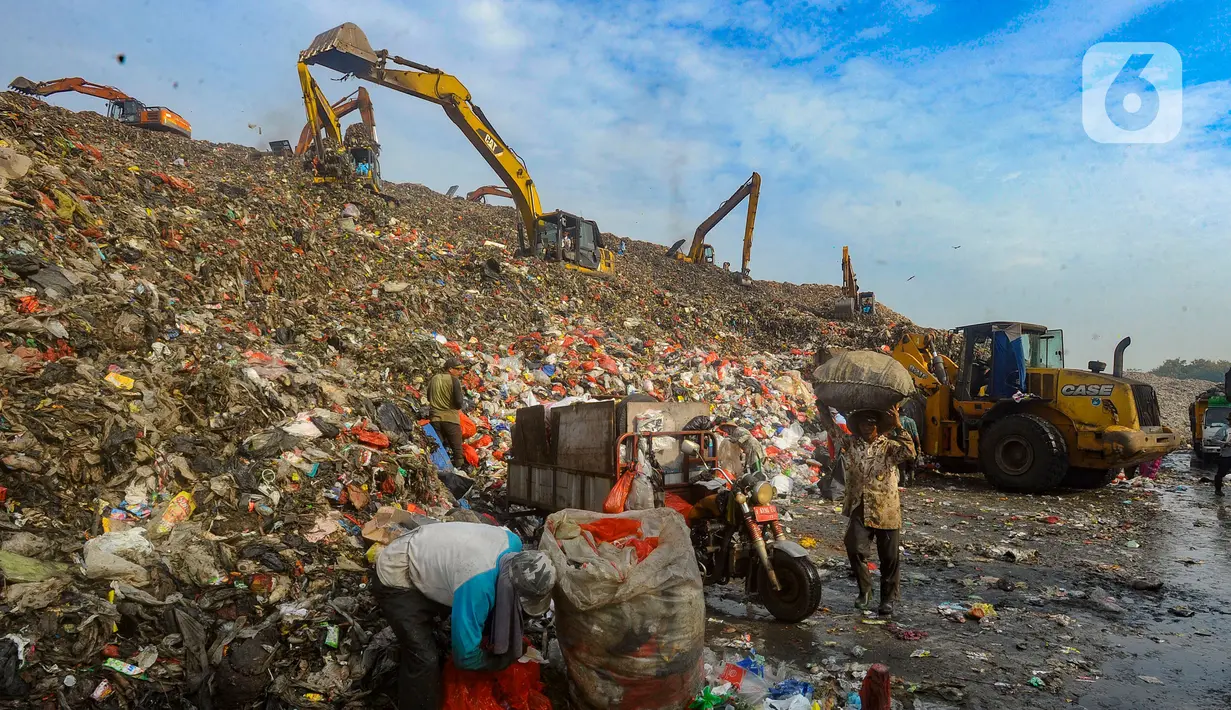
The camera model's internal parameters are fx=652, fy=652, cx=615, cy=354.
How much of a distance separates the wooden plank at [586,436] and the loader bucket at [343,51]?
40.0ft

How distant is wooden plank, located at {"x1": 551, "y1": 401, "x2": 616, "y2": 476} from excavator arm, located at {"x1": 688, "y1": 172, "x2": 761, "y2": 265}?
62.8ft

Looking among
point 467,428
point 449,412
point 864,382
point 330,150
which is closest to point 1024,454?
point 864,382

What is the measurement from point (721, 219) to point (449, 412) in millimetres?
19439

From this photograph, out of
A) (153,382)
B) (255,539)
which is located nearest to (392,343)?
(153,382)

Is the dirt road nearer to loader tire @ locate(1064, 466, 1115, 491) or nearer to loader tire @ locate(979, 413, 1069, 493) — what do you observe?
loader tire @ locate(979, 413, 1069, 493)

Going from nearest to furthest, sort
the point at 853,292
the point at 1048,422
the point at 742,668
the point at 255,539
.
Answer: the point at 742,668, the point at 255,539, the point at 1048,422, the point at 853,292

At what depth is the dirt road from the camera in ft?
11.1

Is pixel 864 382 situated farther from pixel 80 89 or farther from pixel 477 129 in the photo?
pixel 80 89

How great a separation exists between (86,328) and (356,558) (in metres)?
3.37

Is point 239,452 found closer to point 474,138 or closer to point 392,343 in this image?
point 392,343

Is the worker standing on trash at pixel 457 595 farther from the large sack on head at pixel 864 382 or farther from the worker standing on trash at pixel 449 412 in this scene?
the worker standing on trash at pixel 449 412

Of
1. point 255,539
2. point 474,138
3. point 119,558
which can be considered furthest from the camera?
point 474,138

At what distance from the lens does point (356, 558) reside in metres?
4.52

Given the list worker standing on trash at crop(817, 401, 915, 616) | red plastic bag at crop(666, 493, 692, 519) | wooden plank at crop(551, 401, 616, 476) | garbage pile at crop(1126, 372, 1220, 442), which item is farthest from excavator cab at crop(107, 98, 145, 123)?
garbage pile at crop(1126, 372, 1220, 442)
